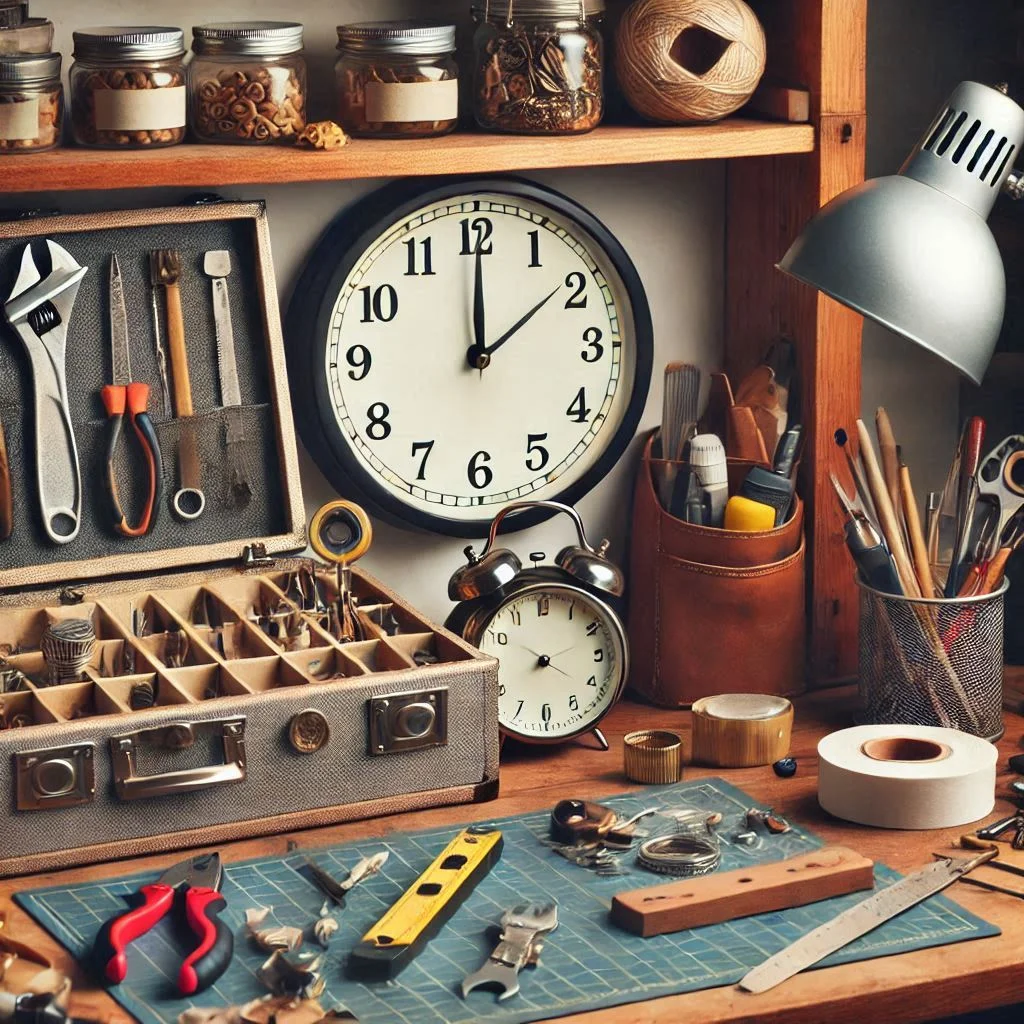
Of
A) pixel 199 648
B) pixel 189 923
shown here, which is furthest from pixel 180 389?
pixel 189 923

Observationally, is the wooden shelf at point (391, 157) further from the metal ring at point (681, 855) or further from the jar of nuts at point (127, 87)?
the metal ring at point (681, 855)

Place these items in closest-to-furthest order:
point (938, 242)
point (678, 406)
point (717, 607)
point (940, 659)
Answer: point (938, 242) → point (940, 659) → point (717, 607) → point (678, 406)

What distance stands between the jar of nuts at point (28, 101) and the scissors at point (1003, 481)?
1059mm

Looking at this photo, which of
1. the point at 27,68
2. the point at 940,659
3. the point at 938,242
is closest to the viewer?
the point at 938,242

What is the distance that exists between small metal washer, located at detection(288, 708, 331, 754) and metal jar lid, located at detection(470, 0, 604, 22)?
0.75 meters

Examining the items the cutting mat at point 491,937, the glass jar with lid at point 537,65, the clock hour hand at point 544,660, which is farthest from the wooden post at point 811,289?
the cutting mat at point 491,937

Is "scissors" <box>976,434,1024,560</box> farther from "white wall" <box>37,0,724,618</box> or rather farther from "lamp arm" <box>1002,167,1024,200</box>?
"white wall" <box>37,0,724,618</box>

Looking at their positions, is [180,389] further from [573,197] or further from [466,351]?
[573,197]

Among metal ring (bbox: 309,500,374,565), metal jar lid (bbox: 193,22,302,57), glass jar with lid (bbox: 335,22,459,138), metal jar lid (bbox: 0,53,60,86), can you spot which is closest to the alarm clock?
metal ring (bbox: 309,500,374,565)

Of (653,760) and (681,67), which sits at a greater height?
(681,67)

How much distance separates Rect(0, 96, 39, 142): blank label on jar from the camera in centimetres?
183

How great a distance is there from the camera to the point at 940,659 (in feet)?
6.72

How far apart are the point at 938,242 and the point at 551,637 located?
636 millimetres

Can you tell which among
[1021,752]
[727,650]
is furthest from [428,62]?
[1021,752]
